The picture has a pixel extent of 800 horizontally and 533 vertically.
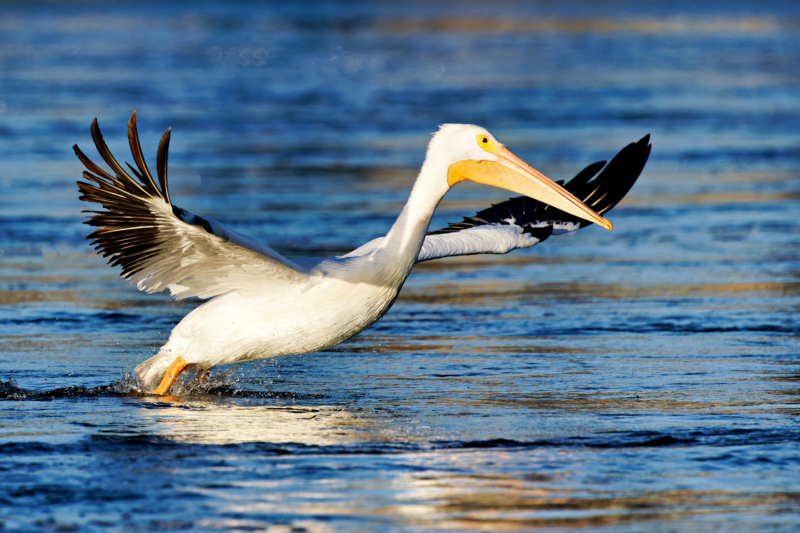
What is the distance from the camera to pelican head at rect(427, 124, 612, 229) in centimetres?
677

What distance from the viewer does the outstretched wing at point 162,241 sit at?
5.96 m

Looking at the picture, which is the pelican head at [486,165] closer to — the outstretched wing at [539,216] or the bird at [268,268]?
the bird at [268,268]

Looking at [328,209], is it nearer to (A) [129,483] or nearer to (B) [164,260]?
(B) [164,260]

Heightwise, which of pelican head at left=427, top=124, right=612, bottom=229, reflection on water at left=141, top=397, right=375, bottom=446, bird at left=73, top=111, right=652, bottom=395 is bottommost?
reflection on water at left=141, top=397, right=375, bottom=446

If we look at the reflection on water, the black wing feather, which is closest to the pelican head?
the black wing feather

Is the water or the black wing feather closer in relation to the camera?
the water

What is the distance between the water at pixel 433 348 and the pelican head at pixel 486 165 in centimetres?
111

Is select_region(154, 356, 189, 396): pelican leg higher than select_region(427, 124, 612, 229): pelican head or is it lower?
lower

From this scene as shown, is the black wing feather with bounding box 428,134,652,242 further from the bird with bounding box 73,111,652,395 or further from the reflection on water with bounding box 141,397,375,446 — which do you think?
the reflection on water with bounding box 141,397,375,446

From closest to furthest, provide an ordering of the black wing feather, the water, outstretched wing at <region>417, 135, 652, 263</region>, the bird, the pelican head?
the water, the bird, the pelican head, outstretched wing at <region>417, 135, 652, 263</region>, the black wing feather

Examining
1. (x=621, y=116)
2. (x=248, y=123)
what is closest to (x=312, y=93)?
(x=248, y=123)

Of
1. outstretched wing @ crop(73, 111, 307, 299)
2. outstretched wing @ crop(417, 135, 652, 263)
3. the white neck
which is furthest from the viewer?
outstretched wing @ crop(417, 135, 652, 263)

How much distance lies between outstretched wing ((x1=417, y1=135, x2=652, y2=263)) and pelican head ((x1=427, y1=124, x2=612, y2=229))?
1055 millimetres

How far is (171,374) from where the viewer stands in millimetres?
7266
